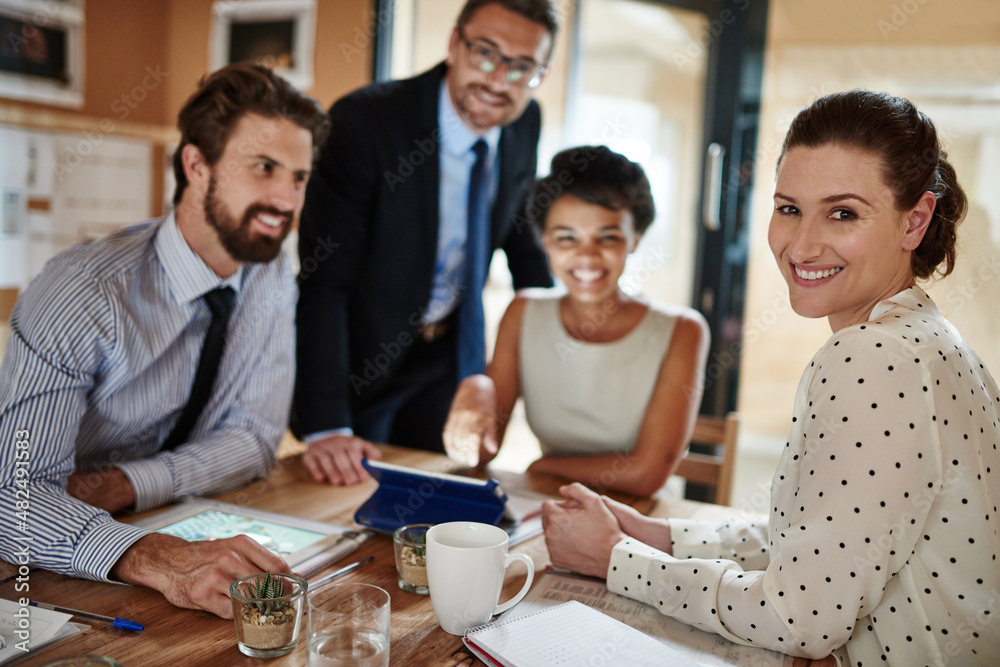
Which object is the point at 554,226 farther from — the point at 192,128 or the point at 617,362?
the point at 192,128

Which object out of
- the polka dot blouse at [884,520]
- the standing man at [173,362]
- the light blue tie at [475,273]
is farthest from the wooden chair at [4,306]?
the polka dot blouse at [884,520]

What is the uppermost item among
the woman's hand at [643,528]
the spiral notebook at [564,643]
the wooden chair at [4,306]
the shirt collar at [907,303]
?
the shirt collar at [907,303]

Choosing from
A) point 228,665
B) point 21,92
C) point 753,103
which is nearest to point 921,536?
point 228,665

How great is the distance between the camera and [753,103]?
9.64 feet

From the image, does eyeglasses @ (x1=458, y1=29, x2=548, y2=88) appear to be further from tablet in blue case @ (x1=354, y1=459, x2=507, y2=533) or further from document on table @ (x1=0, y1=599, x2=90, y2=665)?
document on table @ (x1=0, y1=599, x2=90, y2=665)

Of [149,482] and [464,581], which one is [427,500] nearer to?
[464,581]

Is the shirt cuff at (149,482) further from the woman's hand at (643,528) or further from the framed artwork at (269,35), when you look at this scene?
the framed artwork at (269,35)

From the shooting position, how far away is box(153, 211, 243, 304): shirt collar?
5.08 ft

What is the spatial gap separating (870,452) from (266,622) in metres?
0.71

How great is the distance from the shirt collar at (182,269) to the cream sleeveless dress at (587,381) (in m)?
0.84

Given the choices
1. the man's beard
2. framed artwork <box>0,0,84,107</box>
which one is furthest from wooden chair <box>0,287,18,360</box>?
the man's beard

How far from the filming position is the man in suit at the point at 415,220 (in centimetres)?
208

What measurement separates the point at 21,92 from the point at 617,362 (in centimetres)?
219

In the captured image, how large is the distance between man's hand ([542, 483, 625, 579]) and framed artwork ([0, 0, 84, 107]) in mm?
2436
